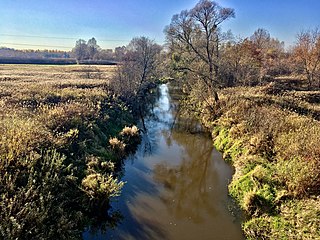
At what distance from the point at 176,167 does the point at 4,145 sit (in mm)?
8637

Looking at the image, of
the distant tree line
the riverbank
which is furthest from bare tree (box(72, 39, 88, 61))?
the riverbank

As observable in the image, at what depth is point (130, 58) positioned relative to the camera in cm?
3550

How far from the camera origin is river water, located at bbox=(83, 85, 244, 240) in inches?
384

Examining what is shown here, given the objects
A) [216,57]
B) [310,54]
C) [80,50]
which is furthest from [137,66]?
[80,50]

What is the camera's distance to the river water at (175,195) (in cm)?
976

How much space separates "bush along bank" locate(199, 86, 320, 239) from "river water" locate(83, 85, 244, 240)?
2.48ft

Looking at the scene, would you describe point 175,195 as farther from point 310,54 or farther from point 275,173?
point 310,54

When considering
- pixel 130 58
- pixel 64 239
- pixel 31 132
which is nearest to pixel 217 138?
pixel 31 132

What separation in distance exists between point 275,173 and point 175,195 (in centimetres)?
428

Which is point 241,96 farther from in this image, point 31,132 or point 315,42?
point 315,42

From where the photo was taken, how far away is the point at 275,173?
36.9 ft

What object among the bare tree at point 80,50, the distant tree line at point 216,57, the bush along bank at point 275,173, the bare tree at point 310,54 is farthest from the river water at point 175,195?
the bare tree at point 80,50

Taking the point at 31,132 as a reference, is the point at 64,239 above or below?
below

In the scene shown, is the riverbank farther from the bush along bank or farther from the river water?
the bush along bank
